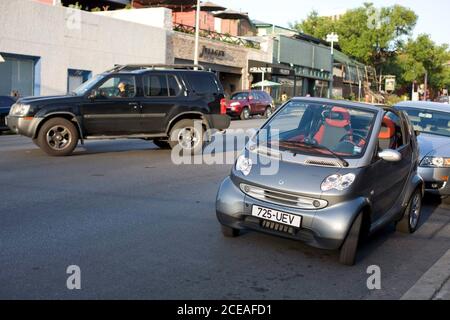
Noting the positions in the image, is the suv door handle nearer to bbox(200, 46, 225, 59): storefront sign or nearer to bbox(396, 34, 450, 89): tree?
bbox(200, 46, 225, 59): storefront sign

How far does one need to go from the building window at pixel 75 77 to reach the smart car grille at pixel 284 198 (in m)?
24.1

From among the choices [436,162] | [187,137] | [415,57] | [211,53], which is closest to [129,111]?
[187,137]

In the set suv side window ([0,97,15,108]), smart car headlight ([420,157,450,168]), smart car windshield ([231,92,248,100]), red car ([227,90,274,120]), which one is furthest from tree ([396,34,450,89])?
smart car headlight ([420,157,450,168])

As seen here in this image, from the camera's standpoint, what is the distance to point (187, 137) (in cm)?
1373

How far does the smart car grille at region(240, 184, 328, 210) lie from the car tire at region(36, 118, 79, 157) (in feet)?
24.4

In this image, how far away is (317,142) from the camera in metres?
6.35

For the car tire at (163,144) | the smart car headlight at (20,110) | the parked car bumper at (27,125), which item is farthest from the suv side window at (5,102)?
the parked car bumper at (27,125)

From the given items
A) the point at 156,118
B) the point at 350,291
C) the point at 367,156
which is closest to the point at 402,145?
the point at 367,156

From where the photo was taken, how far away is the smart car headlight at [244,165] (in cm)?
602

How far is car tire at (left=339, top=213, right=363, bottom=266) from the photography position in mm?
5535

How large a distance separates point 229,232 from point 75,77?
24.2 meters

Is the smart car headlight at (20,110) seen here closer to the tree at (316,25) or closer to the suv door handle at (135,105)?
the suv door handle at (135,105)

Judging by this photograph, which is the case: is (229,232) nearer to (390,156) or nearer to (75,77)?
(390,156)

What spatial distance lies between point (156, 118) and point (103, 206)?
589cm
